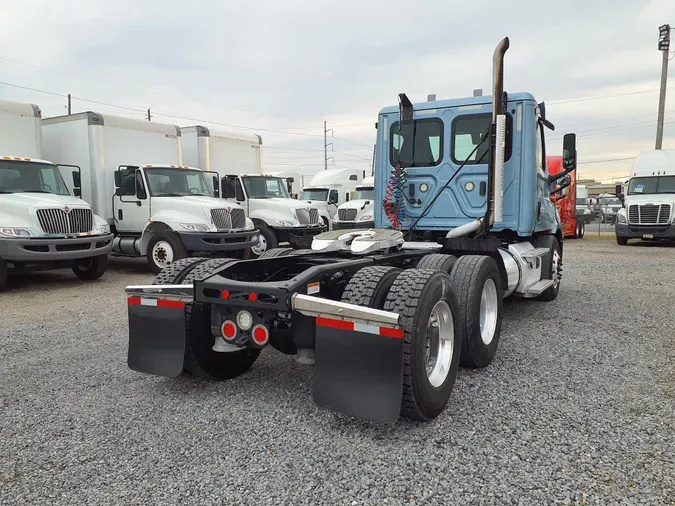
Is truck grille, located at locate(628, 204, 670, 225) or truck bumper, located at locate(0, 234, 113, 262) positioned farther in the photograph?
truck grille, located at locate(628, 204, 670, 225)

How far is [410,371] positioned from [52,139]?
1179 centimetres

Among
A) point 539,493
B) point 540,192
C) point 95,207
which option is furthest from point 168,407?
point 95,207

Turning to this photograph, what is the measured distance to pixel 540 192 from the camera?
267 inches

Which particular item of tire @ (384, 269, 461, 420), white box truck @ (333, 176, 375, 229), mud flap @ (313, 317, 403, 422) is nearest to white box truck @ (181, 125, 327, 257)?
white box truck @ (333, 176, 375, 229)

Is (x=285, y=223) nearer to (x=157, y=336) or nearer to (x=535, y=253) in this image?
(x=535, y=253)

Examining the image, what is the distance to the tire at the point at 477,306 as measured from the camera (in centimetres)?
439

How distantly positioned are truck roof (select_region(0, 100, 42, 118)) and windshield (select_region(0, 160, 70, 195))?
4.40ft

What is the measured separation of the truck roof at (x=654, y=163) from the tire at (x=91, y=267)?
57.9 feet

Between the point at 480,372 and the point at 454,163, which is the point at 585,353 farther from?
the point at 454,163

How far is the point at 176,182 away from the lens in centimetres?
1234

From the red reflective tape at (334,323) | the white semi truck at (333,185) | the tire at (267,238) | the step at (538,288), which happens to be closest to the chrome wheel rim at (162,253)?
the tire at (267,238)

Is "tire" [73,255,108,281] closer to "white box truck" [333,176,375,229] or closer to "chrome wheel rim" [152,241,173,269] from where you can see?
"chrome wheel rim" [152,241,173,269]

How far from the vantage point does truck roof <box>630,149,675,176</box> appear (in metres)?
17.9

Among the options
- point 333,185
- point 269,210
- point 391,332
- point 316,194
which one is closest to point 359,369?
point 391,332
